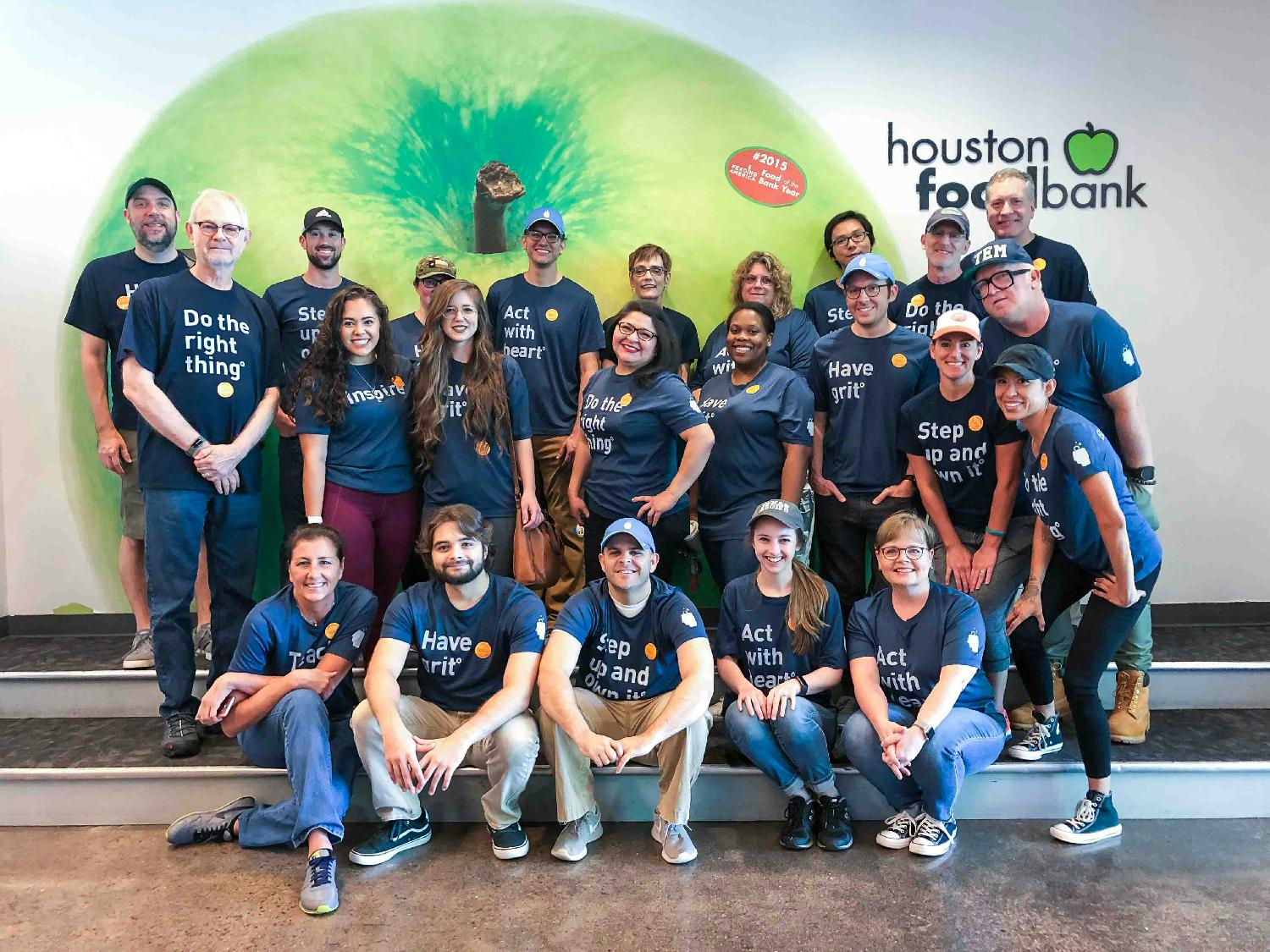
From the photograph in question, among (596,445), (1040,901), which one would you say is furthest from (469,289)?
(1040,901)

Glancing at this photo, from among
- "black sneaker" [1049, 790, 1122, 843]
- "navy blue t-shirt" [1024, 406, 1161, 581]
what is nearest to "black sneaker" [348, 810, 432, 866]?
"black sneaker" [1049, 790, 1122, 843]

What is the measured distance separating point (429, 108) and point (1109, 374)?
3220 mm

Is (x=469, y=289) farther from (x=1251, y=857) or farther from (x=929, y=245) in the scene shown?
(x=1251, y=857)

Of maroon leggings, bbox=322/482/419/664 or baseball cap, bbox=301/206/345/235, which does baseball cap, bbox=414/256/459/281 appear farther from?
maroon leggings, bbox=322/482/419/664

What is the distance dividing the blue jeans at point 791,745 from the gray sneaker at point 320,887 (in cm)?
123

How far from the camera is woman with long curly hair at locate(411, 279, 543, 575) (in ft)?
10.0

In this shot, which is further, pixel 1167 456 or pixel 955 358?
pixel 1167 456

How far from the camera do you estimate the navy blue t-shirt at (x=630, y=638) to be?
2.74 metres

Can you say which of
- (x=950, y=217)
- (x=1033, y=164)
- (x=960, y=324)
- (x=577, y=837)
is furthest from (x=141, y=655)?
(x=1033, y=164)

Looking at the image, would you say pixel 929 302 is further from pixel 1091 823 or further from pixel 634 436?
pixel 1091 823

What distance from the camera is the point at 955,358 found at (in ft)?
9.18

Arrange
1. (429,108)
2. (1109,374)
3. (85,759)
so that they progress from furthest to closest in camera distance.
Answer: (429,108)
(85,759)
(1109,374)

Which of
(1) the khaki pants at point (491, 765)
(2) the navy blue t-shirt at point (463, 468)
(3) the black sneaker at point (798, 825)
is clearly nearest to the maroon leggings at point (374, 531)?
(2) the navy blue t-shirt at point (463, 468)

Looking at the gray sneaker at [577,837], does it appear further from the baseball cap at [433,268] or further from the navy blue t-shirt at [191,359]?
the baseball cap at [433,268]
